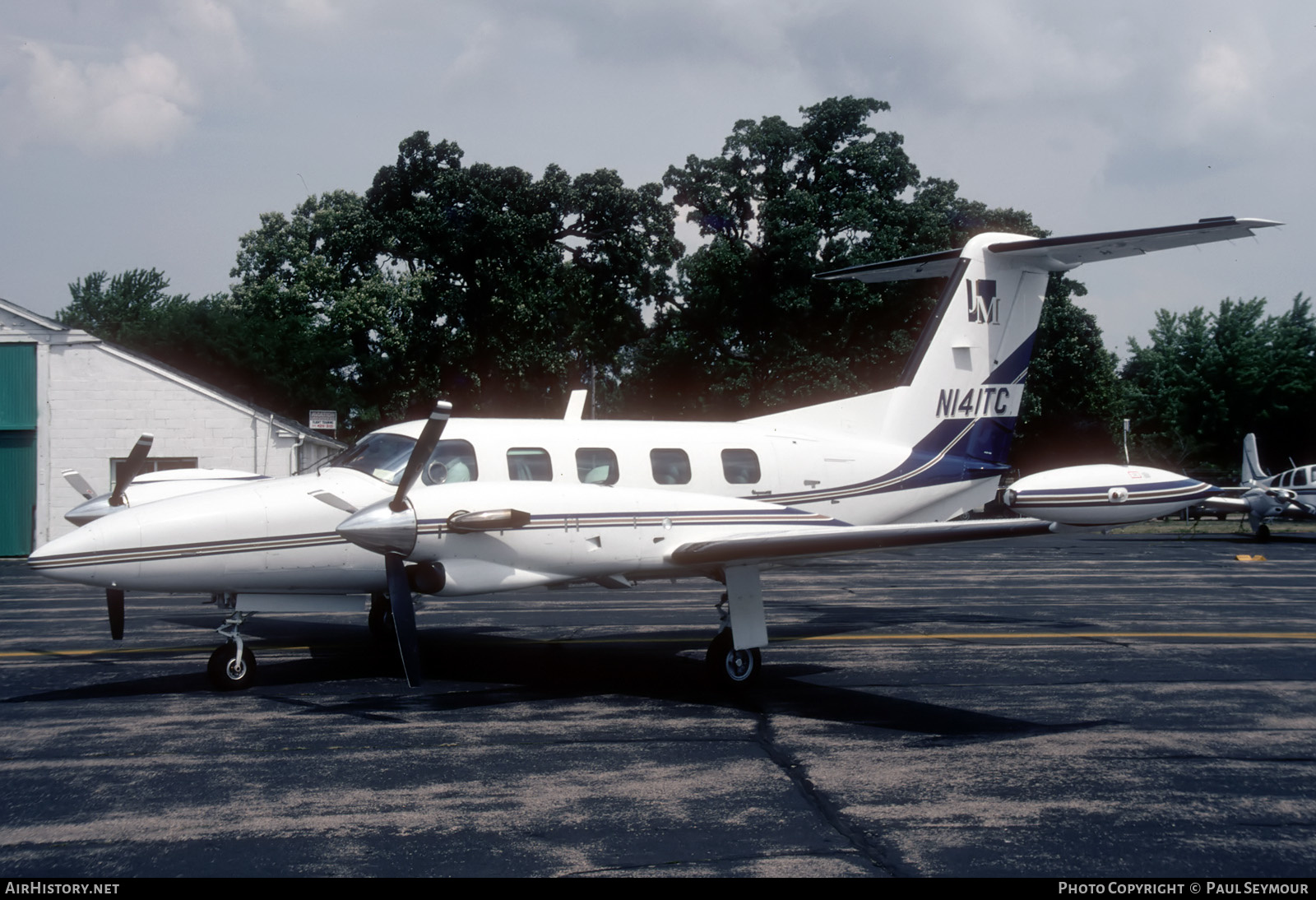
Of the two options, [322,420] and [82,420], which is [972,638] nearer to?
[322,420]

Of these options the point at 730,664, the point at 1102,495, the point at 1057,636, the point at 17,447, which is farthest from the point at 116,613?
the point at 17,447

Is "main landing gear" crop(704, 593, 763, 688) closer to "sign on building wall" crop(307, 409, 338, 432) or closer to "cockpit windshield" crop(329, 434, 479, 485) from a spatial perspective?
"cockpit windshield" crop(329, 434, 479, 485)

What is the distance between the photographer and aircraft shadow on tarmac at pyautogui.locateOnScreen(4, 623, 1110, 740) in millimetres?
8797

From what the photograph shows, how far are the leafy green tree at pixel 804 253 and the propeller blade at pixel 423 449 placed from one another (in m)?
29.6

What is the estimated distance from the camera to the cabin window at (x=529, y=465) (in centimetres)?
1078

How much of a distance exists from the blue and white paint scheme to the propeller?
250 inches

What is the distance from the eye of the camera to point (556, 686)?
33.2ft

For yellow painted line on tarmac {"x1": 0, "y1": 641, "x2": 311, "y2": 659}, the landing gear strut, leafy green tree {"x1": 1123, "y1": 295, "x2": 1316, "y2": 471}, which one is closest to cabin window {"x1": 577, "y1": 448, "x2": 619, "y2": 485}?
the landing gear strut

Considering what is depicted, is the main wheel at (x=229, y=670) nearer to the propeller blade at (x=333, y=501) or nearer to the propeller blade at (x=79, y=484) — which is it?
the propeller blade at (x=333, y=501)

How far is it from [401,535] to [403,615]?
2.54 feet

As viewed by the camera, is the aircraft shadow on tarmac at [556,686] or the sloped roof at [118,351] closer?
the aircraft shadow on tarmac at [556,686]

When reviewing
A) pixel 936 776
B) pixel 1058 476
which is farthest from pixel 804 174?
pixel 936 776

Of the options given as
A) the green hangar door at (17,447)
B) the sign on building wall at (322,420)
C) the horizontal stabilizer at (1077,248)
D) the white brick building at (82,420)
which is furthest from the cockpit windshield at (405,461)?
the green hangar door at (17,447)
